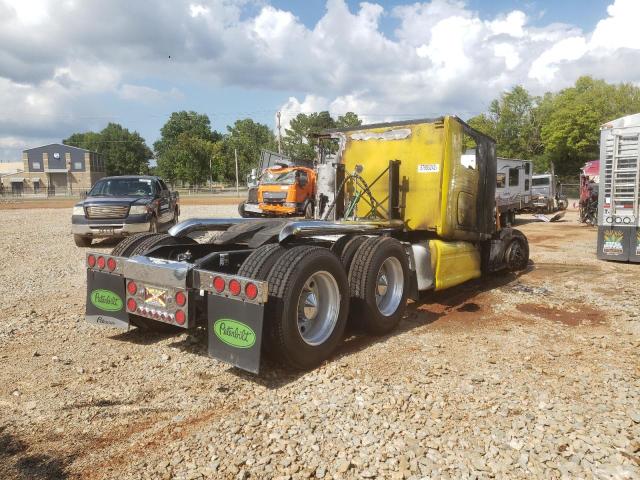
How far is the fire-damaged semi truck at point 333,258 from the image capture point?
380 centimetres

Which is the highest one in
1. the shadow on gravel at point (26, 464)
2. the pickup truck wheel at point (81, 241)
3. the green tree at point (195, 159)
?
the green tree at point (195, 159)

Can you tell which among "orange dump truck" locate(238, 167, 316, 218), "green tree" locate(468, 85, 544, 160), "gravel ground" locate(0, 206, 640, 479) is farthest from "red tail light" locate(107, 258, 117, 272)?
"green tree" locate(468, 85, 544, 160)

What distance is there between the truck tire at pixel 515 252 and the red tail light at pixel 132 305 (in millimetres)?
5999

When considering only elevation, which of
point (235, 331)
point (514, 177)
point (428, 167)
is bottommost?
point (235, 331)

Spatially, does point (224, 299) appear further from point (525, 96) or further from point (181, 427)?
point (525, 96)

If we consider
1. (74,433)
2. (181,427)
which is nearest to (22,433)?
(74,433)

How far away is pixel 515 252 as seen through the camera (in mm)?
8406

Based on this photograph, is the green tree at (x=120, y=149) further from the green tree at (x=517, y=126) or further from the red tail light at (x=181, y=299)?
the red tail light at (x=181, y=299)

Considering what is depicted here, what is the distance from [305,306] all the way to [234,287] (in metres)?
0.82

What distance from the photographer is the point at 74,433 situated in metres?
3.12

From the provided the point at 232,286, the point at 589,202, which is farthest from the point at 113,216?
the point at 589,202

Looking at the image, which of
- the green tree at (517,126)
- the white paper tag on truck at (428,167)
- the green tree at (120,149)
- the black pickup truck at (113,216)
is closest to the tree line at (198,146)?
the green tree at (120,149)

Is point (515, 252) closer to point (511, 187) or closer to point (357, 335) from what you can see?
point (357, 335)

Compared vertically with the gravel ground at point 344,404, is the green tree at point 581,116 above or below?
above
